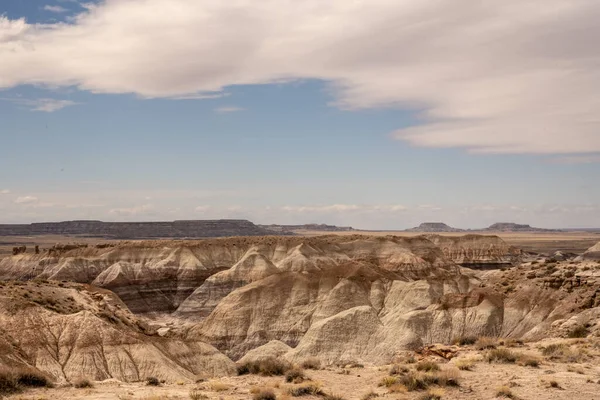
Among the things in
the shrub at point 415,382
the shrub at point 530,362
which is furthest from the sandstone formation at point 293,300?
the shrub at point 415,382

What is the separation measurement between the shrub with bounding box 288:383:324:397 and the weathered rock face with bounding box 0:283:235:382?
1620cm

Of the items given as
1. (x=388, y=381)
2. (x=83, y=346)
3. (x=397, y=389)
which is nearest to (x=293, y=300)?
(x=83, y=346)

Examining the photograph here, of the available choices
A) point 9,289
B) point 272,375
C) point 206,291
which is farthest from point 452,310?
point 206,291

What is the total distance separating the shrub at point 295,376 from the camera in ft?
72.8

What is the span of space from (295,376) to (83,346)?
18816 mm

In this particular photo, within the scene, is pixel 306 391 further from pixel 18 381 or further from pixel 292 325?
pixel 292 325

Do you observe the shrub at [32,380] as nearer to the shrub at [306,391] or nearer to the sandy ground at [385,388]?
the sandy ground at [385,388]

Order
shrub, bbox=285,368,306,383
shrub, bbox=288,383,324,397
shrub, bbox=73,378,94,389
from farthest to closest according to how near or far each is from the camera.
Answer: shrub, bbox=285,368,306,383 < shrub, bbox=73,378,94,389 < shrub, bbox=288,383,324,397

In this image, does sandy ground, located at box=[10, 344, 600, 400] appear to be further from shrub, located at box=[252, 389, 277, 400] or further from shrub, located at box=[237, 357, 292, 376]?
shrub, located at box=[237, 357, 292, 376]

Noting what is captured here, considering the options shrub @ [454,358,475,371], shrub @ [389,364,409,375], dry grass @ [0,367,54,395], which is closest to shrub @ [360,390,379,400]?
shrub @ [389,364,409,375]

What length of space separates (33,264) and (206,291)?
33.0 m

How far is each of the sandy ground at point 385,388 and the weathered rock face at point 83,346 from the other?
11.7 metres

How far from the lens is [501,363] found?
23.6m

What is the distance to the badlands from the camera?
2120 cm
